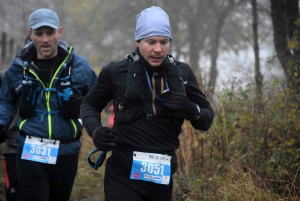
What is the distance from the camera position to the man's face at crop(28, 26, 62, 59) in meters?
4.83

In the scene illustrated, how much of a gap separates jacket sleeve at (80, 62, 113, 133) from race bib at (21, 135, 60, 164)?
0.85 metres

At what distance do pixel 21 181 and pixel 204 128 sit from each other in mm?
1756

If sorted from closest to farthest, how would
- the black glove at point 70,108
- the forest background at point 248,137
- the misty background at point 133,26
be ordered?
the black glove at point 70,108, the forest background at point 248,137, the misty background at point 133,26

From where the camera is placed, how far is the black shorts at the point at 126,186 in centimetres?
368

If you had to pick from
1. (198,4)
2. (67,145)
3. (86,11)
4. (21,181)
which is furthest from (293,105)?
(86,11)

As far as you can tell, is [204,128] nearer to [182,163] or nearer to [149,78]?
[149,78]

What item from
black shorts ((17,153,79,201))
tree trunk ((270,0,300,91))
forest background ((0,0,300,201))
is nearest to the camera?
black shorts ((17,153,79,201))

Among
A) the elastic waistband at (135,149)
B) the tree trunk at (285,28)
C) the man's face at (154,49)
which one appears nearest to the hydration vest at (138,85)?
the man's face at (154,49)

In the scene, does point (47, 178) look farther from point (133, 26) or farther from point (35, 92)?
point (133, 26)

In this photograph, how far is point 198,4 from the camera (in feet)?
86.7

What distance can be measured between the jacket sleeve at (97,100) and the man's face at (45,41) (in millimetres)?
993

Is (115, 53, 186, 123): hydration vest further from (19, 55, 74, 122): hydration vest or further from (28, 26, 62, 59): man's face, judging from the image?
(28, 26, 62, 59): man's face

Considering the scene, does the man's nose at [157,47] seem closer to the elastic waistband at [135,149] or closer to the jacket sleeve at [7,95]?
the elastic waistband at [135,149]

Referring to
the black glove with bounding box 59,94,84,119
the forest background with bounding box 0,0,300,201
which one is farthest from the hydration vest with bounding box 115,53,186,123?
the forest background with bounding box 0,0,300,201
